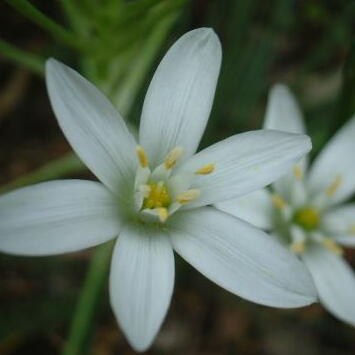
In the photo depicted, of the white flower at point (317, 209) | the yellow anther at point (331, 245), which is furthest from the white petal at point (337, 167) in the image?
the yellow anther at point (331, 245)

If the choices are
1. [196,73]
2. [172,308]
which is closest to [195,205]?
[196,73]

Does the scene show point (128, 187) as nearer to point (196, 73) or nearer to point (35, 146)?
point (196, 73)

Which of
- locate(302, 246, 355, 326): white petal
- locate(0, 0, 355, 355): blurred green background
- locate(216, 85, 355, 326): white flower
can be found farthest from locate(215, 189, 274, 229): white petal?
locate(0, 0, 355, 355): blurred green background

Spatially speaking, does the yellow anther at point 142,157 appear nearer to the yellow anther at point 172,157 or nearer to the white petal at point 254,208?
the yellow anther at point 172,157

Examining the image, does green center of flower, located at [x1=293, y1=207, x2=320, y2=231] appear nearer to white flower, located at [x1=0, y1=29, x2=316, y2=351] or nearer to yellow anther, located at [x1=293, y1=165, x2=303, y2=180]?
yellow anther, located at [x1=293, y1=165, x2=303, y2=180]

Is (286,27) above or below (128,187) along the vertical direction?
below
